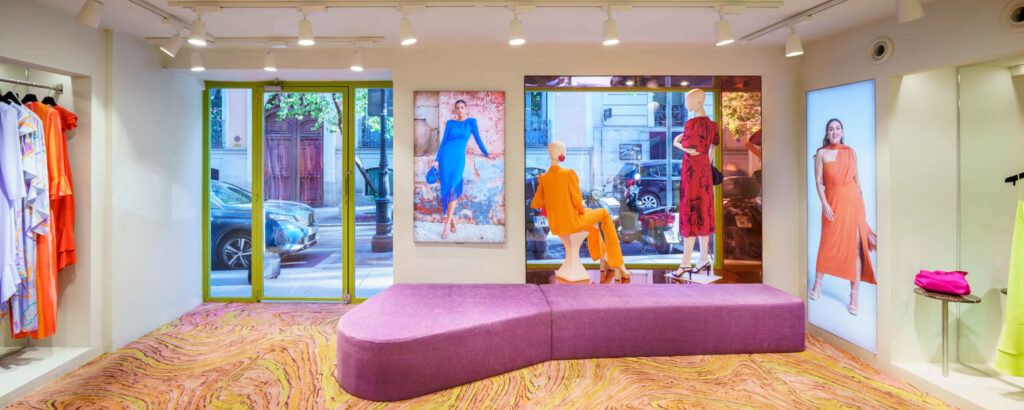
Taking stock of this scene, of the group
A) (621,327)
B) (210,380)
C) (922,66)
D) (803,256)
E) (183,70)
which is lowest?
(210,380)

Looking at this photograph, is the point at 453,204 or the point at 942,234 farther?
the point at 453,204

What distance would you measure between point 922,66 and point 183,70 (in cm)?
596

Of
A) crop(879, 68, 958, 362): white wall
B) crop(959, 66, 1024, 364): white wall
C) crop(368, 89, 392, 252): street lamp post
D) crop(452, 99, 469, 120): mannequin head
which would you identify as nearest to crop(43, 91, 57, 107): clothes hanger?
crop(368, 89, 392, 252): street lamp post

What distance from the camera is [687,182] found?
4043 millimetres

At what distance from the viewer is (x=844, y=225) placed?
11.3ft

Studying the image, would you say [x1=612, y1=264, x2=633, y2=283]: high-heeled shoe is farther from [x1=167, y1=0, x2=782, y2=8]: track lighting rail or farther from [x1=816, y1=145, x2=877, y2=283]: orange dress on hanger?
[x1=167, y1=0, x2=782, y2=8]: track lighting rail

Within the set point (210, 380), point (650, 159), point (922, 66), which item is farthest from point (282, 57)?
point (922, 66)

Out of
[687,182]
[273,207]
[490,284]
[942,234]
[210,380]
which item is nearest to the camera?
[210,380]

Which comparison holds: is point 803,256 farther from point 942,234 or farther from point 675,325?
point 675,325

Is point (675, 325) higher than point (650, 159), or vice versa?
point (650, 159)

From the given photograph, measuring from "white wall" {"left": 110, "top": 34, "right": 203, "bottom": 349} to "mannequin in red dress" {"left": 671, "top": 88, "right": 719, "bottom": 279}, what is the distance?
465 centimetres

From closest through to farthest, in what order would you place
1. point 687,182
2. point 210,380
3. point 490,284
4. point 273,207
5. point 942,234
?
point 210,380
point 942,234
point 490,284
point 687,182
point 273,207

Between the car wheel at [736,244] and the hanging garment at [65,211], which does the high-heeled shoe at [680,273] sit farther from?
the hanging garment at [65,211]

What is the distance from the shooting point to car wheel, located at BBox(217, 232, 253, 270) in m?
4.64
